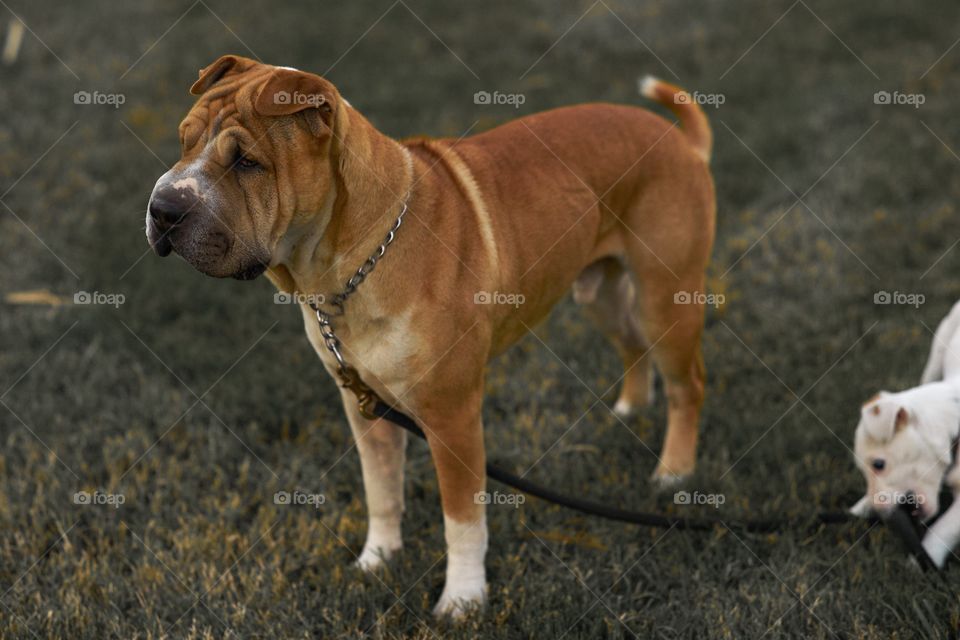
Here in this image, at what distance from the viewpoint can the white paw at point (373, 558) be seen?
366 centimetres

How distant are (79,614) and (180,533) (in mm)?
538

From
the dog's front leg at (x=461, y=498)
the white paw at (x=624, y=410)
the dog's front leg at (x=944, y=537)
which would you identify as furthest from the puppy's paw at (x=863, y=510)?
the dog's front leg at (x=461, y=498)

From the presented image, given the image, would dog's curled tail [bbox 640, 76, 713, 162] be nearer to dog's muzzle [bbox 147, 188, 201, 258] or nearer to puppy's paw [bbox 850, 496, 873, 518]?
puppy's paw [bbox 850, 496, 873, 518]

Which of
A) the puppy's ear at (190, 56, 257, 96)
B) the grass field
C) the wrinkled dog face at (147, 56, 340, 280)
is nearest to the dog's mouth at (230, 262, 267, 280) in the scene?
the wrinkled dog face at (147, 56, 340, 280)

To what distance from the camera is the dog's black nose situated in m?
2.51

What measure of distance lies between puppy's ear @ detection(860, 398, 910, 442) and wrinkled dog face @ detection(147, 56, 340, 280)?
226 cm

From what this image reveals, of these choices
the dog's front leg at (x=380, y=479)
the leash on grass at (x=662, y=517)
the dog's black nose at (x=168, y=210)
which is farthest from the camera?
the dog's front leg at (x=380, y=479)

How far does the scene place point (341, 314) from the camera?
9.95 ft

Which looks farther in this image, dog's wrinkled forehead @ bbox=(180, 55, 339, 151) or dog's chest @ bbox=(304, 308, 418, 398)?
dog's chest @ bbox=(304, 308, 418, 398)

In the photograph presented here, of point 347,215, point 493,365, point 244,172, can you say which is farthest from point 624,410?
point 244,172

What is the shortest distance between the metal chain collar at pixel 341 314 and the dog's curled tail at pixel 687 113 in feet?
5.27

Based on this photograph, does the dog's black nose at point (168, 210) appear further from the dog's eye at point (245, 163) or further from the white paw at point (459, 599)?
the white paw at point (459, 599)

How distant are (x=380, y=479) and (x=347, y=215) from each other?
1.24 meters

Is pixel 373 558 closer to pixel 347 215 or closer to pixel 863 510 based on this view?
pixel 347 215
